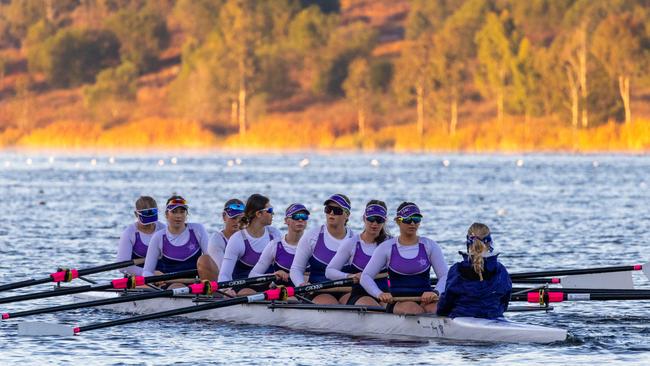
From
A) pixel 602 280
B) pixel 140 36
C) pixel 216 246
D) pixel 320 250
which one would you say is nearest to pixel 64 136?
pixel 140 36

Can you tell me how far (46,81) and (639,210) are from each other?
99.1 m

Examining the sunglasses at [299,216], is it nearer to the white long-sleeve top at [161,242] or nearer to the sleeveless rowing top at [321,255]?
the sleeveless rowing top at [321,255]

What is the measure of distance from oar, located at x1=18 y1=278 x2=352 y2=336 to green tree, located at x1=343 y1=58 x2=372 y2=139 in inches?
3404

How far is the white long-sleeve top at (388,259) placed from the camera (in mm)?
16094

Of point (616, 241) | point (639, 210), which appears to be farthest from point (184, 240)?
point (639, 210)

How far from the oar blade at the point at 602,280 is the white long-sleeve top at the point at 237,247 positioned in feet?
13.7

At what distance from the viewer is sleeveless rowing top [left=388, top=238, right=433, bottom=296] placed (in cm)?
1606

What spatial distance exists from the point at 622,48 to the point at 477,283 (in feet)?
251

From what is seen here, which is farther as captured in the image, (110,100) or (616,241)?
(110,100)

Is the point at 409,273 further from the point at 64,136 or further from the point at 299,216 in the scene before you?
the point at 64,136

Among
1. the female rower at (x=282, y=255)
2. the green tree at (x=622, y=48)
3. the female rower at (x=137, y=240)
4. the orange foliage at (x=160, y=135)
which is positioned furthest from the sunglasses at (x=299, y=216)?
the orange foliage at (x=160, y=135)

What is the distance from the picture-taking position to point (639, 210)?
4025 centimetres

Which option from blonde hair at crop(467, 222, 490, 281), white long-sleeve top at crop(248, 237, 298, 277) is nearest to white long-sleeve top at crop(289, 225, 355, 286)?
white long-sleeve top at crop(248, 237, 298, 277)

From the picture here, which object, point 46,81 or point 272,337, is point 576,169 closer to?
point 272,337
